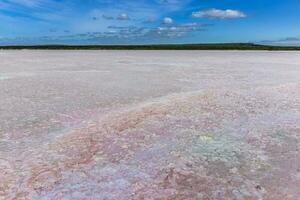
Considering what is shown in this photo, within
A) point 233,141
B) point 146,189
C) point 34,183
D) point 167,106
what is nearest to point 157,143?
point 233,141

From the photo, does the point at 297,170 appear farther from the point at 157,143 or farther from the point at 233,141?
the point at 157,143

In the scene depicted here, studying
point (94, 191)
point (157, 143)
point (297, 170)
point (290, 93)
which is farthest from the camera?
point (290, 93)

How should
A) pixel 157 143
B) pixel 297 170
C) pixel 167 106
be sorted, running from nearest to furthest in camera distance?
pixel 297 170
pixel 157 143
pixel 167 106

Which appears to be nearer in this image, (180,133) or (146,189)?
(146,189)

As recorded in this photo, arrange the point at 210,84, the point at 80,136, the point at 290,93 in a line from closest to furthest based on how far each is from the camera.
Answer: the point at 80,136
the point at 290,93
the point at 210,84

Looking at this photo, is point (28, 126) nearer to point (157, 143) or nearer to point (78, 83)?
point (157, 143)

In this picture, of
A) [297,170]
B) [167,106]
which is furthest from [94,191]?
[167,106]

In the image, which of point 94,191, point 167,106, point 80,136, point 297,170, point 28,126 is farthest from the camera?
point 167,106

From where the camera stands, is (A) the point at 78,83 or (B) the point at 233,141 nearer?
(B) the point at 233,141

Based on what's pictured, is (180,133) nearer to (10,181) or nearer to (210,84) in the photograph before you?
(10,181)
